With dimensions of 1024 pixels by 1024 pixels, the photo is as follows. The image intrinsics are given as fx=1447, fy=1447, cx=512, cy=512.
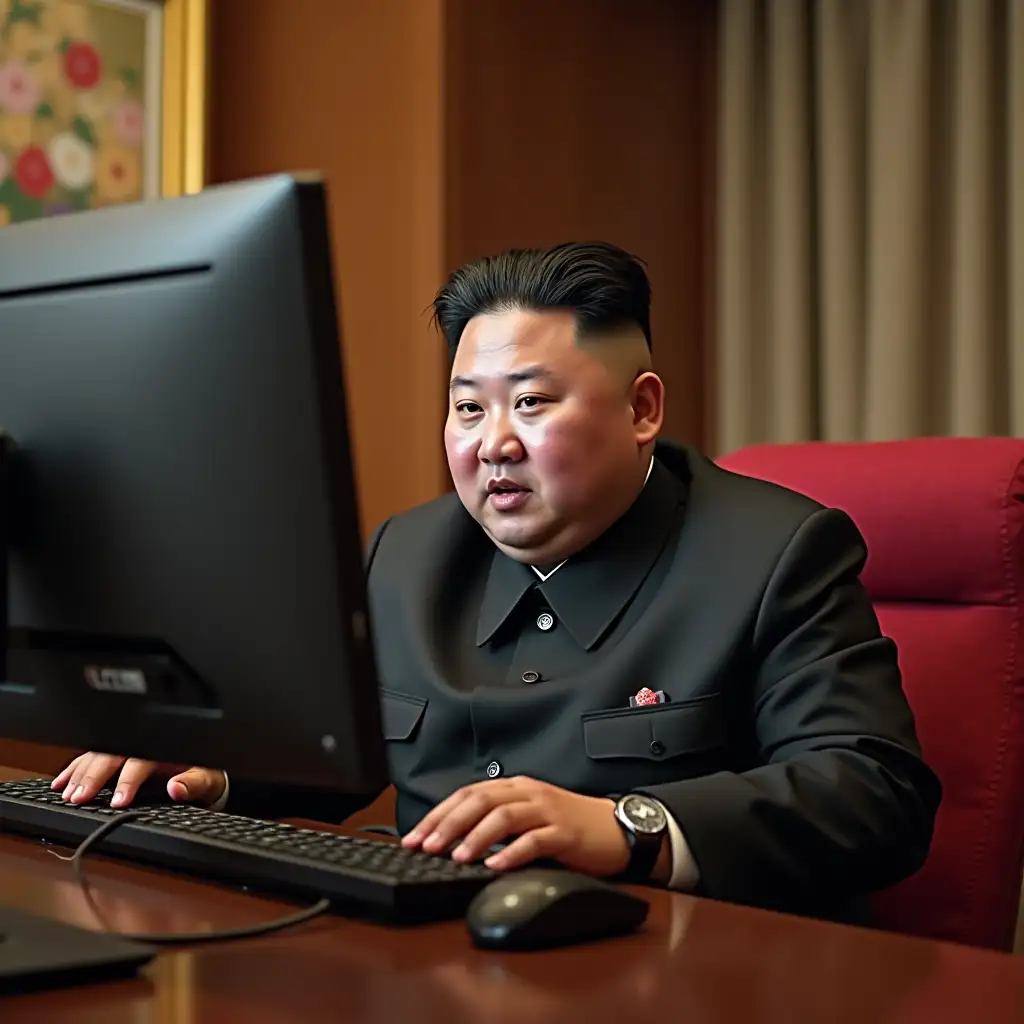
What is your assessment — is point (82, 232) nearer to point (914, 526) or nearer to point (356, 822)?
point (914, 526)

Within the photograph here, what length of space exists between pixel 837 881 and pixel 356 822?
38.1 inches

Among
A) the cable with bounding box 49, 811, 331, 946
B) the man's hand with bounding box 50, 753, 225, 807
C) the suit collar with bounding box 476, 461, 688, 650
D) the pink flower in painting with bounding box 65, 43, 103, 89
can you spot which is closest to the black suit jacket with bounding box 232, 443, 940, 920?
the suit collar with bounding box 476, 461, 688, 650

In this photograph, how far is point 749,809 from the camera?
1.18m

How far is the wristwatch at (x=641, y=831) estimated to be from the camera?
108 cm

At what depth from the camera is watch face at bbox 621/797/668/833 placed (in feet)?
3.58

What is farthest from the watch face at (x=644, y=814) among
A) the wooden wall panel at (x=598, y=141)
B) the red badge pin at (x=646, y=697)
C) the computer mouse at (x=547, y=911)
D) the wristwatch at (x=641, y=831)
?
the wooden wall panel at (x=598, y=141)

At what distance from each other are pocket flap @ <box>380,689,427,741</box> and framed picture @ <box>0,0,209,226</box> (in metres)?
1.11

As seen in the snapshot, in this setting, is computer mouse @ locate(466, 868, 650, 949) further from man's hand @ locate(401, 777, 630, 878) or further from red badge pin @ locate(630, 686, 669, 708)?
red badge pin @ locate(630, 686, 669, 708)

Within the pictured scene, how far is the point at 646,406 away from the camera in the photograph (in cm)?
159

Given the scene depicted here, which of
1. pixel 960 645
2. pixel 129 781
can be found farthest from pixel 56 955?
pixel 960 645

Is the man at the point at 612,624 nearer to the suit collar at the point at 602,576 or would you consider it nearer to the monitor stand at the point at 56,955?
the suit collar at the point at 602,576

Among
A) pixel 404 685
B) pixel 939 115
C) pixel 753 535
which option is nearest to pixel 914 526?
pixel 753 535

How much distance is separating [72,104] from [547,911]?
186cm

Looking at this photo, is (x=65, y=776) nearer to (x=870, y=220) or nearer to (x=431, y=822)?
(x=431, y=822)
